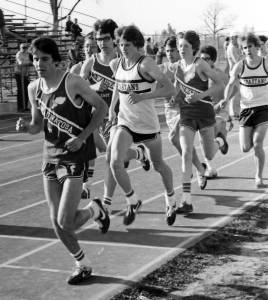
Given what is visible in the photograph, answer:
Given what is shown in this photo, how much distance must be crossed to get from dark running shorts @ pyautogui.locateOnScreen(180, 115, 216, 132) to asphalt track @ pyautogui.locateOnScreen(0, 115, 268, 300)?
3.02 feet

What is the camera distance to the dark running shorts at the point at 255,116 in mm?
9023

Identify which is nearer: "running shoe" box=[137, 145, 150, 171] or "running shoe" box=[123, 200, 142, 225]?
"running shoe" box=[123, 200, 142, 225]

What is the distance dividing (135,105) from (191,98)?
106cm

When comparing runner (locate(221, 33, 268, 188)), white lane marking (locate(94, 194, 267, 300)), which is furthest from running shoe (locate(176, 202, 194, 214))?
runner (locate(221, 33, 268, 188))

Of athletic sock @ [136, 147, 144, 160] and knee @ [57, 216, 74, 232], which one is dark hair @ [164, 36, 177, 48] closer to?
athletic sock @ [136, 147, 144, 160]

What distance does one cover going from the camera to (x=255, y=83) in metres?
9.05

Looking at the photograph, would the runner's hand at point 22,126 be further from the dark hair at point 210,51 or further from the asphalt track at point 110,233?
the dark hair at point 210,51

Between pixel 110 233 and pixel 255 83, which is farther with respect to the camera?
pixel 255 83

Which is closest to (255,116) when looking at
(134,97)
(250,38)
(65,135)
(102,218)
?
Result: (250,38)

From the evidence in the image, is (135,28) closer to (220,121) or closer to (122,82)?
(122,82)

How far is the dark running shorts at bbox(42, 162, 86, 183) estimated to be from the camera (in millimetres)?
5422

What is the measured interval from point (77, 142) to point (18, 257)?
5.09 feet

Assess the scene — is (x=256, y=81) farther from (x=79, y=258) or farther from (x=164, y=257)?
(x=79, y=258)

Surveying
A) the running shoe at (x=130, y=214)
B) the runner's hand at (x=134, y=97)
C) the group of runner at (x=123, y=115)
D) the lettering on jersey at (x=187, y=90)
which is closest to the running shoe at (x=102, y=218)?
the group of runner at (x=123, y=115)
